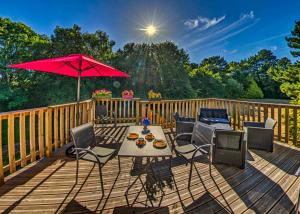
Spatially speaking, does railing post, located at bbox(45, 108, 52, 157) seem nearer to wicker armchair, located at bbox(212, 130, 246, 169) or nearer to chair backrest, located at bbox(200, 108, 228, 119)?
wicker armchair, located at bbox(212, 130, 246, 169)

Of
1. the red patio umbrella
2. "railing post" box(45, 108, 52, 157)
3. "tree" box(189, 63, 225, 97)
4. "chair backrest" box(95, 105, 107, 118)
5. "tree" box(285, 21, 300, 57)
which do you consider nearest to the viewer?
the red patio umbrella

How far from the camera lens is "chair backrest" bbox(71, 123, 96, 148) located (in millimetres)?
2273

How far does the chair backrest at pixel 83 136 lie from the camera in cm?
227

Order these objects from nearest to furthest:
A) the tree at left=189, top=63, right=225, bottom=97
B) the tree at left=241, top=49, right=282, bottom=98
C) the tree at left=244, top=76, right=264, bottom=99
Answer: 1. the tree at left=189, top=63, right=225, bottom=97
2. the tree at left=244, top=76, right=264, bottom=99
3. the tree at left=241, top=49, right=282, bottom=98

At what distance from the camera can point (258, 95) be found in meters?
24.3

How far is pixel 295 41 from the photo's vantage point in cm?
929

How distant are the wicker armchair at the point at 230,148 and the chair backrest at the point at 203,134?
30 centimetres

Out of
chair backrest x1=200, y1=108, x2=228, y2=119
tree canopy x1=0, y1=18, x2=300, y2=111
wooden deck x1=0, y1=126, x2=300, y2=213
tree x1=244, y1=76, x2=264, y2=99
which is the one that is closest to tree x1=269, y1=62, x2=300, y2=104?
tree canopy x1=0, y1=18, x2=300, y2=111

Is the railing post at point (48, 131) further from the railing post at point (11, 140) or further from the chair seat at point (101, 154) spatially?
the chair seat at point (101, 154)

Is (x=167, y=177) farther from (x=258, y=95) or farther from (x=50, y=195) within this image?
(x=258, y=95)

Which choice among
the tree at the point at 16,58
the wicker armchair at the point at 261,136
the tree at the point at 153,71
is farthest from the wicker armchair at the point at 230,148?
the tree at the point at 16,58

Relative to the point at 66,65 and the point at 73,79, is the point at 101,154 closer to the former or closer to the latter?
the point at 66,65

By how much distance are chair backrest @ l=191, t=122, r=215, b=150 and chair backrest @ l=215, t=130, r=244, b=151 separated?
0.30 meters

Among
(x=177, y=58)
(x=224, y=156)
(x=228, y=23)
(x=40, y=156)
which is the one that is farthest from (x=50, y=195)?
(x=177, y=58)
